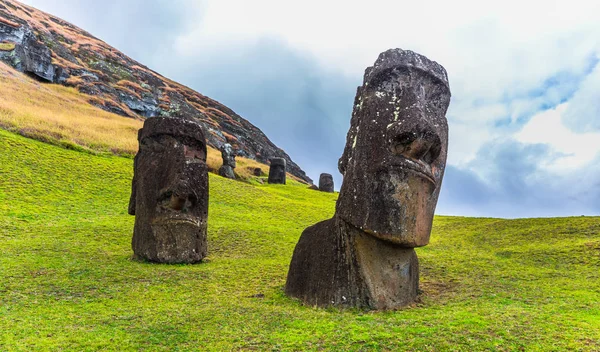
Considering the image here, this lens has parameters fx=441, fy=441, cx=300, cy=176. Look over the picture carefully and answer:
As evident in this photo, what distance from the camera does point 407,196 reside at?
653cm

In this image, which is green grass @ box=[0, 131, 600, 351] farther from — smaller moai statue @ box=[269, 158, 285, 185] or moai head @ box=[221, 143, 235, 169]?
smaller moai statue @ box=[269, 158, 285, 185]

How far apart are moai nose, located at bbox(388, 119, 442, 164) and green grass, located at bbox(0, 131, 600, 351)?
2.35 meters

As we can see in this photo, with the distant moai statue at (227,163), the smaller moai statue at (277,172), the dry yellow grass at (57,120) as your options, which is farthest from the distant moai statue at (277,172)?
the distant moai statue at (227,163)

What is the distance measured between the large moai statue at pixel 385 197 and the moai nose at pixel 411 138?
15mm

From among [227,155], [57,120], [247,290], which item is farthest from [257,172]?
[247,290]

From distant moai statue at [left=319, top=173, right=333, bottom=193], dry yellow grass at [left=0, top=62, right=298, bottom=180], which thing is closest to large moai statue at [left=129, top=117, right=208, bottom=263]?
dry yellow grass at [left=0, top=62, right=298, bottom=180]

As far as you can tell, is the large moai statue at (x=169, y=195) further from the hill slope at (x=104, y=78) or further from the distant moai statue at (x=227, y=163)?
the hill slope at (x=104, y=78)

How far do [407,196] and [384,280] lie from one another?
1.34 metres

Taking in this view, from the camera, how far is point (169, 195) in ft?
34.4

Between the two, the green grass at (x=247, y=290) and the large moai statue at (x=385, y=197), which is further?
Answer: the large moai statue at (x=385, y=197)

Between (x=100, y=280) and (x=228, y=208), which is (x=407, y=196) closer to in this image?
(x=100, y=280)

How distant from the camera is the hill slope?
1908 inches

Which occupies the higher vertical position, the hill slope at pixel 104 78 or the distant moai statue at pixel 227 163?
the hill slope at pixel 104 78

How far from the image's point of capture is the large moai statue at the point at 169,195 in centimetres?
1045
